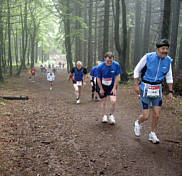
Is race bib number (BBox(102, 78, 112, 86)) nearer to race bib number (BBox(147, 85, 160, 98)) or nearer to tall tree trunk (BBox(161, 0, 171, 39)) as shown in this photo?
race bib number (BBox(147, 85, 160, 98))

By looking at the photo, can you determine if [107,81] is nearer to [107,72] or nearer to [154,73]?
[107,72]

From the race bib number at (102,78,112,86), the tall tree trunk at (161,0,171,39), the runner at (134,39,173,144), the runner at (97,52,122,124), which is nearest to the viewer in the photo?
the runner at (134,39,173,144)

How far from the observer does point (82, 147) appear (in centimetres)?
484

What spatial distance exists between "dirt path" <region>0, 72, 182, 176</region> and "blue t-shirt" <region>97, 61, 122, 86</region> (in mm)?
1492

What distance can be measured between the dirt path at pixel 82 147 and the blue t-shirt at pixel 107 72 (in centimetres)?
149

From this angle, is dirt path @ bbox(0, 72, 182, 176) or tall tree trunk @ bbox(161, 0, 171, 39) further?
tall tree trunk @ bbox(161, 0, 171, 39)

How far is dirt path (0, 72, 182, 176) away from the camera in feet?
12.6

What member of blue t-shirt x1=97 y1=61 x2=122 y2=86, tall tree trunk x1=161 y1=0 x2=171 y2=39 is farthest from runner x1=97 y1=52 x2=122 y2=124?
tall tree trunk x1=161 y1=0 x2=171 y2=39

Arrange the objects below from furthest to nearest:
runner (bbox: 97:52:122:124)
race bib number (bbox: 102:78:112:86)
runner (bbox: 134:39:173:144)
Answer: race bib number (bbox: 102:78:112:86) < runner (bbox: 97:52:122:124) < runner (bbox: 134:39:173:144)

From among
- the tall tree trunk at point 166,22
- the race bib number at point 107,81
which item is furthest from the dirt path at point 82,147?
the tall tree trunk at point 166,22

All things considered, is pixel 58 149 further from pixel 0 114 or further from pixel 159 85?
pixel 0 114

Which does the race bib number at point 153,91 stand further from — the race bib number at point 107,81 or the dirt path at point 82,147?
the race bib number at point 107,81

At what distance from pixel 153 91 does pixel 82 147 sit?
2.16m

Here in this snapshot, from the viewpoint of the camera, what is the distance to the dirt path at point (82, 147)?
3832mm
